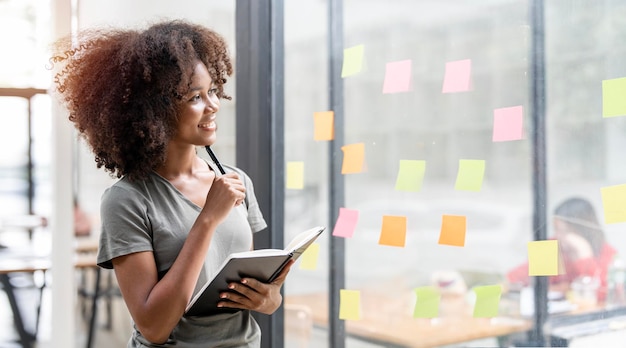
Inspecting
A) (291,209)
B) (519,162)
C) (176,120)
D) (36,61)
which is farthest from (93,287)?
(519,162)

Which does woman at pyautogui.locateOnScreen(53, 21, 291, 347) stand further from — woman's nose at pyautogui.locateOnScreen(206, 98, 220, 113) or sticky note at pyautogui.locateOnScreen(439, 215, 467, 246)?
sticky note at pyautogui.locateOnScreen(439, 215, 467, 246)

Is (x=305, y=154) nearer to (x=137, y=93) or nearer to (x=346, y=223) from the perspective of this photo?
(x=346, y=223)

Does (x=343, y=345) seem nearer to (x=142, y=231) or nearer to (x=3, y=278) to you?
(x=142, y=231)

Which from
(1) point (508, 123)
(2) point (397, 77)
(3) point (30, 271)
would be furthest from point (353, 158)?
(3) point (30, 271)

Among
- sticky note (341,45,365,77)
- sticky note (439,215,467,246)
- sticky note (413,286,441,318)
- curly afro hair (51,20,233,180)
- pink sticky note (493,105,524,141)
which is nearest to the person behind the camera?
curly afro hair (51,20,233,180)

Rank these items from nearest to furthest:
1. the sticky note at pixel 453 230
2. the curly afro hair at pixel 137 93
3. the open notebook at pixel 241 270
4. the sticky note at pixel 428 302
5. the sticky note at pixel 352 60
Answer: the open notebook at pixel 241 270, the curly afro hair at pixel 137 93, the sticky note at pixel 453 230, the sticky note at pixel 428 302, the sticky note at pixel 352 60

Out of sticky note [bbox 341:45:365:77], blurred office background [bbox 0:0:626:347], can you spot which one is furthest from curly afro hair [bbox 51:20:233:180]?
sticky note [bbox 341:45:365:77]

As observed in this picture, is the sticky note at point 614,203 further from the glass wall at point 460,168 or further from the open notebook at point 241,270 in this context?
the open notebook at point 241,270

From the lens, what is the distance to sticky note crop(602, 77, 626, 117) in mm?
1357

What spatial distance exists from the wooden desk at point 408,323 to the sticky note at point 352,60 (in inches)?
24.0

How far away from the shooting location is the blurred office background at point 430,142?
1.47m

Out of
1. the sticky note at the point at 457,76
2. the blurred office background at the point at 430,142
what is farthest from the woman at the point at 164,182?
the sticky note at the point at 457,76

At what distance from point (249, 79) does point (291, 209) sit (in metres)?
0.41

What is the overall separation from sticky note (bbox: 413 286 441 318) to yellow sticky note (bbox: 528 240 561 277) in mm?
303
